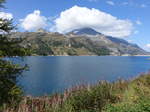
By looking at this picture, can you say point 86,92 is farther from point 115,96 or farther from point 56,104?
point 56,104

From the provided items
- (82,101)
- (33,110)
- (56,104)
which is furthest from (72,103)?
(33,110)

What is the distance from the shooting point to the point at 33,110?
649 cm

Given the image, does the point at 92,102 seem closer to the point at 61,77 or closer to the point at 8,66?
the point at 8,66

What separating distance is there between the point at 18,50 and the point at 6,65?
56.1 inches

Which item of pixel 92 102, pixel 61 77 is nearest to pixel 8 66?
pixel 92 102

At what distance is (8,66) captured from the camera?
12.3 metres

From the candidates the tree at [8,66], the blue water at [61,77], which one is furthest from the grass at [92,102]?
the tree at [8,66]

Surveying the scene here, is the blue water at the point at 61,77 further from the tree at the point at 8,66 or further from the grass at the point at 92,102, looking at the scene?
the grass at the point at 92,102

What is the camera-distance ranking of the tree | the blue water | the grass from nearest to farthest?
the grass
the tree
the blue water

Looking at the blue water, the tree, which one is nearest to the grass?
the blue water

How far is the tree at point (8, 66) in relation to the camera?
38.7 ft

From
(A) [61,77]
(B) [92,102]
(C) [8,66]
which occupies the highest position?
(C) [8,66]

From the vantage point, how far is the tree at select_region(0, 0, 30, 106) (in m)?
11.8

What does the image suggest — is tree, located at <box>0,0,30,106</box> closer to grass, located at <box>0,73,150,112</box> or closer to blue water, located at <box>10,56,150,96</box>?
blue water, located at <box>10,56,150,96</box>
